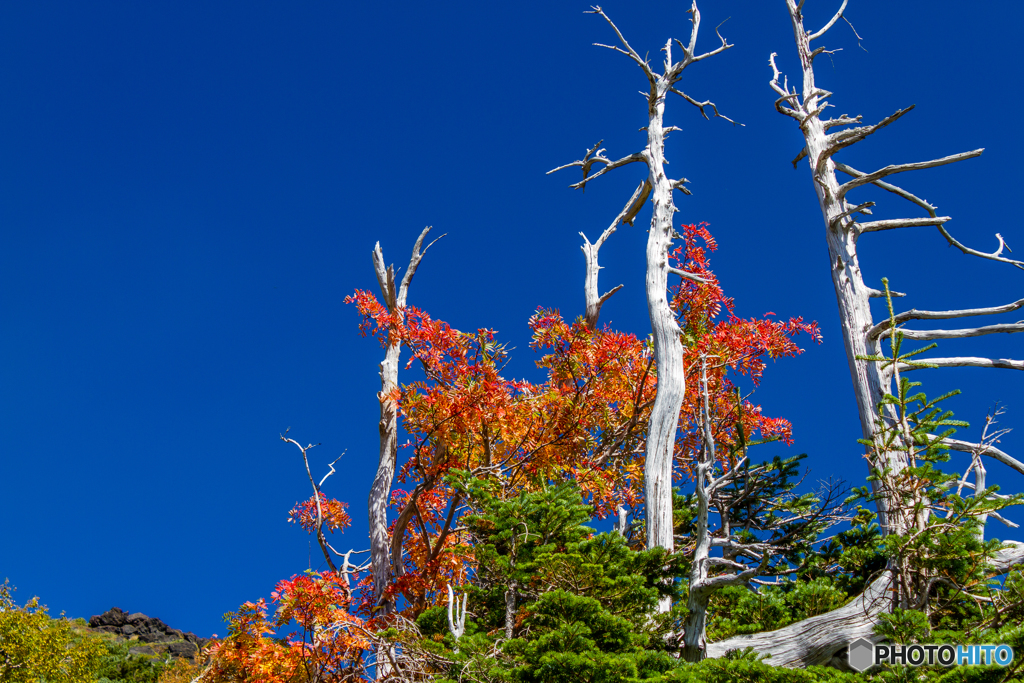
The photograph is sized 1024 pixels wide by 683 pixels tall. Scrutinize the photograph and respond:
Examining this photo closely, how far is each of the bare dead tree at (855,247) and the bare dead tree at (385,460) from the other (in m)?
5.93

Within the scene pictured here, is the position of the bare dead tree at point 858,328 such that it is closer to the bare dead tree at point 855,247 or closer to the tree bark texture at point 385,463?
the bare dead tree at point 855,247

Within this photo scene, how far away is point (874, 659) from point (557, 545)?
3109mm

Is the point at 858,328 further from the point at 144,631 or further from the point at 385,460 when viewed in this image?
the point at 144,631

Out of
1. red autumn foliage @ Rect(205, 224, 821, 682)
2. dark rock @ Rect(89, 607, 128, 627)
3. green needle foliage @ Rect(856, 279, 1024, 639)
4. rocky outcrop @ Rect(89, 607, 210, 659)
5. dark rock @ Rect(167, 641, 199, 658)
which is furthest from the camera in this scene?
dark rock @ Rect(89, 607, 128, 627)

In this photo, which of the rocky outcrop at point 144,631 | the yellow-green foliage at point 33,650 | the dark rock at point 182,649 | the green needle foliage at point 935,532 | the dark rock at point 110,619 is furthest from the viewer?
the dark rock at point 110,619

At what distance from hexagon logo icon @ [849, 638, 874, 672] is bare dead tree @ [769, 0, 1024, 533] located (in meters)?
1.20

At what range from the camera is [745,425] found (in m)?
10.4

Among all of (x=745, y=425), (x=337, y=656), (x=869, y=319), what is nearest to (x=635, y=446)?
(x=745, y=425)

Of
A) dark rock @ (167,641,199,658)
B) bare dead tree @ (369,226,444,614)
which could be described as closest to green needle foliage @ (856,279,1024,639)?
bare dead tree @ (369,226,444,614)

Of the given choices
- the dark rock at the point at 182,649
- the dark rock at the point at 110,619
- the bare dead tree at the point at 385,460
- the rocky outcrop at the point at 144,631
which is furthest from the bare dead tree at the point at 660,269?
the dark rock at the point at 110,619

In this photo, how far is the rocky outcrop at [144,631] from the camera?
26522mm

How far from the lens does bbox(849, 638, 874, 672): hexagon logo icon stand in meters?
6.20

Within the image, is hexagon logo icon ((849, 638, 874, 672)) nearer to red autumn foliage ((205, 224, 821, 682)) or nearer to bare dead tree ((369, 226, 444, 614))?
red autumn foliage ((205, 224, 821, 682))

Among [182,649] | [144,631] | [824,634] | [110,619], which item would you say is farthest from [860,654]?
[110,619]
